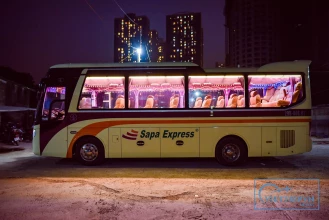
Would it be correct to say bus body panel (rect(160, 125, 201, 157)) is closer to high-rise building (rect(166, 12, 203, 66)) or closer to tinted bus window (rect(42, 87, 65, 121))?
tinted bus window (rect(42, 87, 65, 121))

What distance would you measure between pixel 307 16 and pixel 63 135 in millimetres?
72786

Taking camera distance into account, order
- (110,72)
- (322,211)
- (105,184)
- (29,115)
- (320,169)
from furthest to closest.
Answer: (29,115)
(110,72)
(320,169)
(105,184)
(322,211)

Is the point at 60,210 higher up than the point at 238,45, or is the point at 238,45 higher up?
the point at 238,45

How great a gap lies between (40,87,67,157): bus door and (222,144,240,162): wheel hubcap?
5098 millimetres

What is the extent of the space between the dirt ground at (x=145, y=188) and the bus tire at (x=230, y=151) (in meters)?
0.33

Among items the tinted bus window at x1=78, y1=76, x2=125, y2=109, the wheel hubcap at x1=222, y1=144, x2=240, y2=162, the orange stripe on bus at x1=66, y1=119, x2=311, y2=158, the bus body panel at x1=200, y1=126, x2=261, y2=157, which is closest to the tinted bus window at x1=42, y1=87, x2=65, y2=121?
the tinted bus window at x1=78, y1=76, x2=125, y2=109

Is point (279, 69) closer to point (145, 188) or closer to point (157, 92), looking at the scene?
point (157, 92)

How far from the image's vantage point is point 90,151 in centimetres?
977

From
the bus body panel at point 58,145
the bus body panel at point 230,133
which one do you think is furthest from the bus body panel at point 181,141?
the bus body panel at point 58,145

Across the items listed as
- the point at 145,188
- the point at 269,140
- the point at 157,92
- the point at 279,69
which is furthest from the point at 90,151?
the point at 279,69

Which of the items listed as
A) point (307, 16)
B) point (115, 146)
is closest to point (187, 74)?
point (115, 146)

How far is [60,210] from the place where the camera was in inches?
218

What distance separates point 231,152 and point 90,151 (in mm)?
4511

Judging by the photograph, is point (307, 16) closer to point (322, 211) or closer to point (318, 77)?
point (318, 77)
